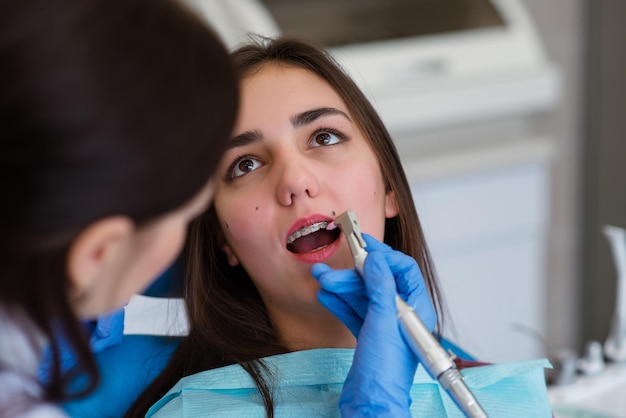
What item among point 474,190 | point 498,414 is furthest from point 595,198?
point 498,414

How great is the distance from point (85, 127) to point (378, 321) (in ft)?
1.57

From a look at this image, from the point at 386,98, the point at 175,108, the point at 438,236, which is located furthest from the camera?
the point at 438,236

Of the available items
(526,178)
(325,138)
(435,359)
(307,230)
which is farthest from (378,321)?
(526,178)

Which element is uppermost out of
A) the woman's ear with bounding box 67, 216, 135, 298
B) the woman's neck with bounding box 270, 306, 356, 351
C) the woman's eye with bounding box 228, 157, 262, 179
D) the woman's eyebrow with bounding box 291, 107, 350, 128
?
the woman's eyebrow with bounding box 291, 107, 350, 128

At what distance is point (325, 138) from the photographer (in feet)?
4.16

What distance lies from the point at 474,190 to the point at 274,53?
42.2 inches

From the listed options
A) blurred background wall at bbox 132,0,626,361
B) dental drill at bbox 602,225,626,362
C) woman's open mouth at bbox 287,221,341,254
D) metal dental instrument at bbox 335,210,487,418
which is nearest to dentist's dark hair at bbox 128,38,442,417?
woman's open mouth at bbox 287,221,341,254

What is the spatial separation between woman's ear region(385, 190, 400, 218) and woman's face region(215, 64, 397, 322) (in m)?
0.04

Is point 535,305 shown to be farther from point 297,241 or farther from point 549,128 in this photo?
point 297,241

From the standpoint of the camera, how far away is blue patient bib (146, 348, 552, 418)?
119 cm

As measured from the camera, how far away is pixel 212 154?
762 mm

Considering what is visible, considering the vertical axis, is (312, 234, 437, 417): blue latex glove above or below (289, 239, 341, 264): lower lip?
below

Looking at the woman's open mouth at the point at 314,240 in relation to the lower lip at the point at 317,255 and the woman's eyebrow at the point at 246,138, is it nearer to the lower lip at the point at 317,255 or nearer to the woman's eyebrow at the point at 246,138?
the lower lip at the point at 317,255

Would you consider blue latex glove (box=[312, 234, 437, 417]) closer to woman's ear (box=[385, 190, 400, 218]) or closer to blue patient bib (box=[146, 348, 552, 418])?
blue patient bib (box=[146, 348, 552, 418])
